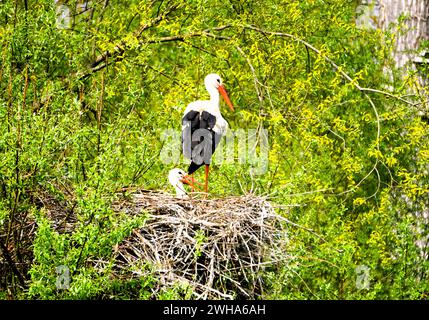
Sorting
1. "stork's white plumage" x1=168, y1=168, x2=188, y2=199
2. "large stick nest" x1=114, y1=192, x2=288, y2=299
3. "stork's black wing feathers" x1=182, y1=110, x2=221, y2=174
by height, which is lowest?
"large stick nest" x1=114, y1=192, x2=288, y2=299

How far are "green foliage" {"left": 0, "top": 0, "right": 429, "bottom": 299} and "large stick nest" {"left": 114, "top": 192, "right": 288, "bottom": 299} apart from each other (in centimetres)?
13

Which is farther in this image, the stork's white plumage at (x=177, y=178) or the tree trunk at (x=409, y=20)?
the tree trunk at (x=409, y=20)

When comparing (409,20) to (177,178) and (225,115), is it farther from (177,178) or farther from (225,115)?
(177,178)

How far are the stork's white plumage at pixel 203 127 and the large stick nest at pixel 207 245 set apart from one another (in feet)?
5.43

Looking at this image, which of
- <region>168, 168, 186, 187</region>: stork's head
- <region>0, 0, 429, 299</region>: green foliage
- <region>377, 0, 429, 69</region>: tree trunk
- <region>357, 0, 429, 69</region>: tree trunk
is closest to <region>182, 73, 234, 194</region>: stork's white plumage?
<region>0, 0, 429, 299</region>: green foliage

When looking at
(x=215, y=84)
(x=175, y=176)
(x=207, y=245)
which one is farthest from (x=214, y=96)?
(x=207, y=245)

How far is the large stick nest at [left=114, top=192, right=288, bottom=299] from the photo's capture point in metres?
8.14

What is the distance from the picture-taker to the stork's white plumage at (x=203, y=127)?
10.3 m

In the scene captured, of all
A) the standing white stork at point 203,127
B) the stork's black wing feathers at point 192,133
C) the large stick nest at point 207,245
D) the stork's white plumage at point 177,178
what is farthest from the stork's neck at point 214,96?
the large stick nest at point 207,245

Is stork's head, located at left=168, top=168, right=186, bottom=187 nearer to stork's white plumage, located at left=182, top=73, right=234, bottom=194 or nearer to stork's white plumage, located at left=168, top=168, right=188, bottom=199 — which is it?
stork's white plumage, located at left=168, top=168, right=188, bottom=199

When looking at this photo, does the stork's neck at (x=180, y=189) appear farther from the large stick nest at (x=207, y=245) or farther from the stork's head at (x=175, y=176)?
the large stick nest at (x=207, y=245)

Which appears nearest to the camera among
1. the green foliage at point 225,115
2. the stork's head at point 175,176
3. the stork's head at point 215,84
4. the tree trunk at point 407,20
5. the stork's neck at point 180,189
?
the green foliage at point 225,115

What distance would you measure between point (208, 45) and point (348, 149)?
1610mm

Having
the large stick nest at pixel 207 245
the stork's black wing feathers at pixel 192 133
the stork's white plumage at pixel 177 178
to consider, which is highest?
the stork's black wing feathers at pixel 192 133
